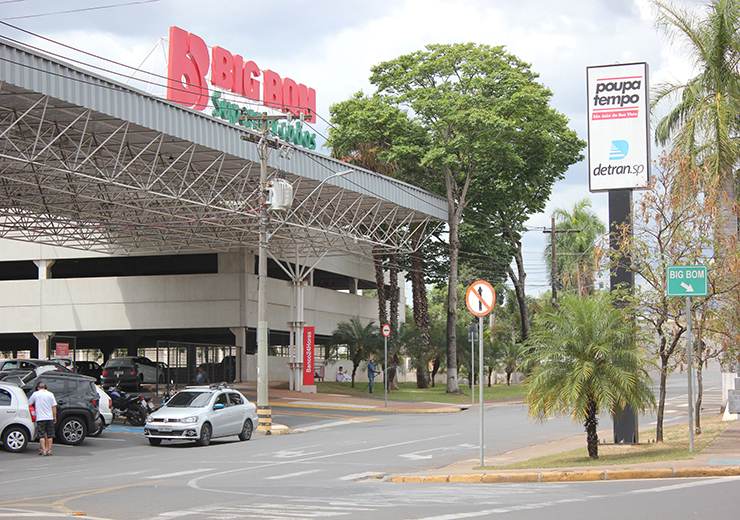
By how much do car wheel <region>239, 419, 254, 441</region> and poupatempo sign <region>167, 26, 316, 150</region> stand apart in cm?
1232

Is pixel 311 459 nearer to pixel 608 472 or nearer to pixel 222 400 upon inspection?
pixel 222 400

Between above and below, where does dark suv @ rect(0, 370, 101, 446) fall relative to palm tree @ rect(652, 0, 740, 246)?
below

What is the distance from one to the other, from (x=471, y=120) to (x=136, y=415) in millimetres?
23136

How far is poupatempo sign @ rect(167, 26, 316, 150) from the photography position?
3231 centimetres

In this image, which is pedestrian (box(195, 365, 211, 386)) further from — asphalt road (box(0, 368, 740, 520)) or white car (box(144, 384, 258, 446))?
white car (box(144, 384, 258, 446))

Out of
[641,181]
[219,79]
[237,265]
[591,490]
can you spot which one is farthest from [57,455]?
[237,265]

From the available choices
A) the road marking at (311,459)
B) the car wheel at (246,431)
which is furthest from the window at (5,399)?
the road marking at (311,459)

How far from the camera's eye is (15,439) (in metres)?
18.9

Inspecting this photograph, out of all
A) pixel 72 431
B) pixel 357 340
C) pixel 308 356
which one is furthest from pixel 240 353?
pixel 72 431

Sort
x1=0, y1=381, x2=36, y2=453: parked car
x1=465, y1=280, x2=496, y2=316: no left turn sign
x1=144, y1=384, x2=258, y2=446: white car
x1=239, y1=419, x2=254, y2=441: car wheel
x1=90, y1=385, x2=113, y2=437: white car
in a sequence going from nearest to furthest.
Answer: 1. x1=465, y1=280, x2=496, y2=316: no left turn sign
2. x1=0, y1=381, x2=36, y2=453: parked car
3. x1=144, y1=384, x2=258, y2=446: white car
4. x1=90, y1=385, x2=113, y2=437: white car
5. x1=239, y1=419, x2=254, y2=441: car wheel

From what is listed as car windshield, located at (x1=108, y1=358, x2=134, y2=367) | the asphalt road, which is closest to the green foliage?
car windshield, located at (x1=108, y1=358, x2=134, y2=367)

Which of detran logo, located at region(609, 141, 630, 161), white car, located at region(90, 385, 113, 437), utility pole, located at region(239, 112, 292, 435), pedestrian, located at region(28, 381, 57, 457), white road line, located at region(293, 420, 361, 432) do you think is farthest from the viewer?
white road line, located at region(293, 420, 361, 432)

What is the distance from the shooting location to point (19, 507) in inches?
431

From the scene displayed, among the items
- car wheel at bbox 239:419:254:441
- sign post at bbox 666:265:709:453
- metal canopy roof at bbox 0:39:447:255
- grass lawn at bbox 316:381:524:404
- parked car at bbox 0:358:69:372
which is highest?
metal canopy roof at bbox 0:39:447:255
